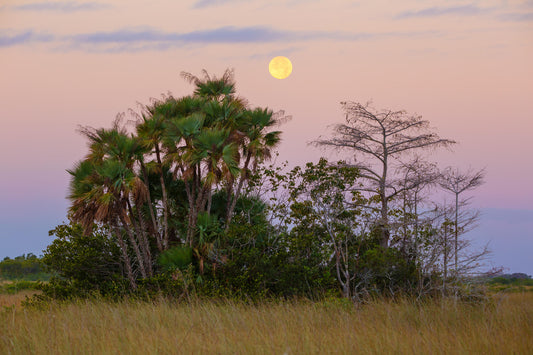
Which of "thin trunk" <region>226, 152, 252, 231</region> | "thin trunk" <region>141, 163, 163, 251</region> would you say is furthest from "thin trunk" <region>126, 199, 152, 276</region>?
"thin trunk" <region>226, 152, 252, 231</region>

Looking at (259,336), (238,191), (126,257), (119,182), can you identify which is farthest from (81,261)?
(259,336)

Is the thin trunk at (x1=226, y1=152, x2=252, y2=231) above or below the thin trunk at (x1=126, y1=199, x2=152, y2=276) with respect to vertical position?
above

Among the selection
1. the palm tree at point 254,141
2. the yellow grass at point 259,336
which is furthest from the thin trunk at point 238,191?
the yellow grass at point 259,336

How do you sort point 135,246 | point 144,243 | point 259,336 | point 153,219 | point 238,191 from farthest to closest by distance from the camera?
point 153,219, point 144,243, point 238,191, point 135,246, point 259,336

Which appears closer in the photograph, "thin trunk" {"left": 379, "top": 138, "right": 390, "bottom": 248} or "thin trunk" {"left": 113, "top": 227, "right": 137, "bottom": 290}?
"thin trunk" {"left": 379, "top": 138, "right": 390, "bottom": 248}

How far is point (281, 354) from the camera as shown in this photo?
29.3 feet

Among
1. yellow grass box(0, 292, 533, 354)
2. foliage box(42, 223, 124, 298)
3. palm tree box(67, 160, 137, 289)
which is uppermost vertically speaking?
palm tree box(67, 160, 137, 289)

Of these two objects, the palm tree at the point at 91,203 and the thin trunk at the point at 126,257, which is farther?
the thin trunk at the point at 126,257

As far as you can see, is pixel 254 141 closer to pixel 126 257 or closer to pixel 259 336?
pixel 126 257

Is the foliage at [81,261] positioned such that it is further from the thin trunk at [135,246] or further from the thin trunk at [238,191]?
the thin trunk at [238,191]

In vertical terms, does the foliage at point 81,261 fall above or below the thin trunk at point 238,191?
below

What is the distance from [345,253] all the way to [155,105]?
10769 millimetres

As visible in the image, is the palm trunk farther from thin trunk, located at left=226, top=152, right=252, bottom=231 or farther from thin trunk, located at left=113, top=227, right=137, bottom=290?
thin trunk, located at left=226, top=152, right=252, bottom=231

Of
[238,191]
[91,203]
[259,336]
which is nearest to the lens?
[259,336]
